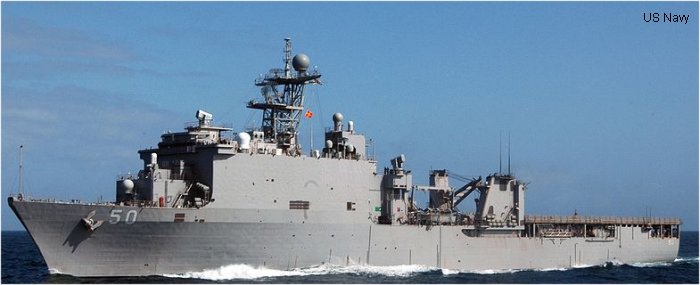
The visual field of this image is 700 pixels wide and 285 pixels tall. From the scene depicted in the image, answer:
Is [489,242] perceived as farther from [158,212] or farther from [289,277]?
[158,212]

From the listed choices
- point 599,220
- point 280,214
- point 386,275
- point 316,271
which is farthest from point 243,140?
point 599,220

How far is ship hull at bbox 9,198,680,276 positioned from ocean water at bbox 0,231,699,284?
0.30 m

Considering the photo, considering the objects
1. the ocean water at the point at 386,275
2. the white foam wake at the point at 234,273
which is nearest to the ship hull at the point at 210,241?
the white foam wake at the point at 234,273

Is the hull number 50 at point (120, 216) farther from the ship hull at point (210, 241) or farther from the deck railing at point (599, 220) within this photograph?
the deck railing at point (599, 220)

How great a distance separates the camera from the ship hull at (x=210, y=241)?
30.7 meters

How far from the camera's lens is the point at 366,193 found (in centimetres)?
3672

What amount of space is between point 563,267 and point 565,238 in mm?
1376

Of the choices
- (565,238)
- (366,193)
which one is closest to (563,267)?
(565,238)

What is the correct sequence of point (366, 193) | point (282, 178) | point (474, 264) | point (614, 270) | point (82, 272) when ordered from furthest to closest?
point (614, 270), point (474, 264), point (366, 193), point (282, 178), point (82, 272)

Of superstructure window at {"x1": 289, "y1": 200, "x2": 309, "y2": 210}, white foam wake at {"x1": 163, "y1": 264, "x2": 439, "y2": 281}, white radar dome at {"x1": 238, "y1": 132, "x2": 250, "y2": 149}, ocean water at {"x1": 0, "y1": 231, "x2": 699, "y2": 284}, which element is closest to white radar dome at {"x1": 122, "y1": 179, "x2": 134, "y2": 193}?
ocean water at {"x1": 0, "y1": 231, "x2": 699, "y2": 284}

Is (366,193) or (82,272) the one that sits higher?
(366,193)

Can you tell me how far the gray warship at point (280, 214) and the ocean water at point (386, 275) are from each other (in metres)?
0.34

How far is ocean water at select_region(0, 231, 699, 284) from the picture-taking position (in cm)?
3142

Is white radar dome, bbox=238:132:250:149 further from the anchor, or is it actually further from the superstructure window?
the anchor
